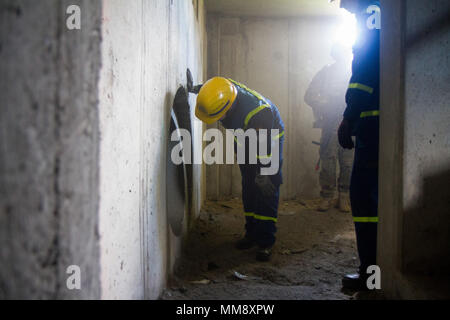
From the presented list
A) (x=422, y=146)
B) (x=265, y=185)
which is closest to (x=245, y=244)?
(x=265, y=185)

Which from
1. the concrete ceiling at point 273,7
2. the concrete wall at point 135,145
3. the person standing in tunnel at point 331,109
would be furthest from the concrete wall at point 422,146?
the concrete ceiling at point 273,7

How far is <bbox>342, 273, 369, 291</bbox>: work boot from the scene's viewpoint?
6.39ft

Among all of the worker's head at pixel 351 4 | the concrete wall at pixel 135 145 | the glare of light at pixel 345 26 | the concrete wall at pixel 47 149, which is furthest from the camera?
the glare of light at pixel 345 26

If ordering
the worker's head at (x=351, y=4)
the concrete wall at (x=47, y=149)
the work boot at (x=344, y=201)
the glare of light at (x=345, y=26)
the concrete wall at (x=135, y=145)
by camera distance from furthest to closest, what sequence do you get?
1. the glare of light at (x=345, y=26)
2. the work boot at (x=344, y=201)
3. the worker's head at (x=351, y=4)
4. the concrete wall at (x=135, y=145)
5. the concrete wall at (x=47, y=149)

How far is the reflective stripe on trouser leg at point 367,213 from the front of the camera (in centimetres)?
192

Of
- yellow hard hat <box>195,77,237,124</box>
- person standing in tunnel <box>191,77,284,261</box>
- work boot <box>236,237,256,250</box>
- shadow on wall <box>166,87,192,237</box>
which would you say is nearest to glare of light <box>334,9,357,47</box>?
person standing in tunnel <box>191,77,284,261</box>

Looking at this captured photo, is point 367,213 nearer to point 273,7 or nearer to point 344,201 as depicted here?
point 344,201

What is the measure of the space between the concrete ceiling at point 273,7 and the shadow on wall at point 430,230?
4300mm

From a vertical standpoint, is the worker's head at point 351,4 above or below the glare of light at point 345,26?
below

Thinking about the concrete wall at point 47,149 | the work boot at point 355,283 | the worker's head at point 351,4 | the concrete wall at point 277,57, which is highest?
A: the concrete wall at point 277,57

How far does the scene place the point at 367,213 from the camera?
76.0 inches

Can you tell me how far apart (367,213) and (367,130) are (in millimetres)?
528

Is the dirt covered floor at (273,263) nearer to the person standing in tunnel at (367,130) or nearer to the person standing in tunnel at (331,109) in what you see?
the person standing in tunnel at (367,130)

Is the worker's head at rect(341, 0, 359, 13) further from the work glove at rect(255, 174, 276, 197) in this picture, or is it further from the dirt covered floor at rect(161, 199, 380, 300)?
the dirt covered floor at rect(161, 199, 380, 300)
